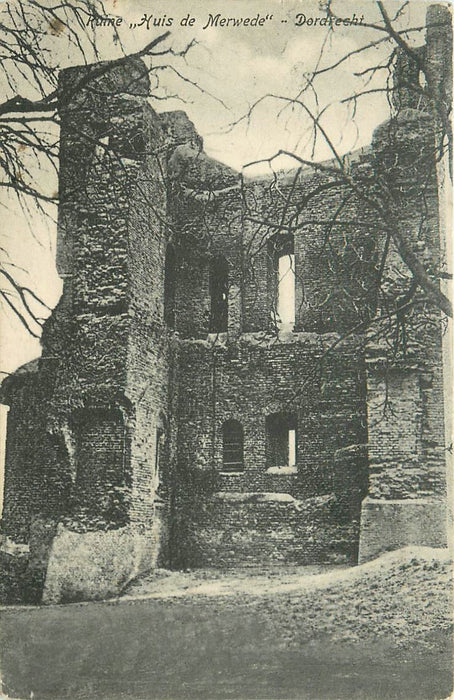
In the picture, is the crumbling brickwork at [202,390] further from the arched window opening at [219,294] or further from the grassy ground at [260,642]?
the grassy ground at [260,642]

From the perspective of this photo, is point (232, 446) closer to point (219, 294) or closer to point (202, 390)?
point (202, 390)

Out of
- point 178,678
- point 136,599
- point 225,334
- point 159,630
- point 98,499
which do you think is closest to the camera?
point 178,678

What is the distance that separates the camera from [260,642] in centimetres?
908

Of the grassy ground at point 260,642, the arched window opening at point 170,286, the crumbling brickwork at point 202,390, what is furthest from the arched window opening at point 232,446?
the grassy ground at point 260,642

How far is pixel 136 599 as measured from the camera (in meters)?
11.4

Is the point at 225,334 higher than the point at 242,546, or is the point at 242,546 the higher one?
the point at 225,334

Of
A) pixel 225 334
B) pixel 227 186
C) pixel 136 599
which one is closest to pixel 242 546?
pixel 136 599

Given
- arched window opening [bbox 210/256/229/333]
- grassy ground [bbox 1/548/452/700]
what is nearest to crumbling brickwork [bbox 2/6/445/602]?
arched window opening [bbox 210/256/229/333]

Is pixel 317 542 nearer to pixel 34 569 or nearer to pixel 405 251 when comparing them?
pixel 34 569

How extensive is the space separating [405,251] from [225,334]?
326 inches

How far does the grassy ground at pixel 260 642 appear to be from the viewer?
8273mm

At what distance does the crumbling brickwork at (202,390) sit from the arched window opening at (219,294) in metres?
0.03

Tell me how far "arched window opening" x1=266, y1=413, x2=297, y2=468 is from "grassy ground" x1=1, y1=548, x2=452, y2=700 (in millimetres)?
3427

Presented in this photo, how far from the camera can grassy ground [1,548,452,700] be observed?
27.1 ft
